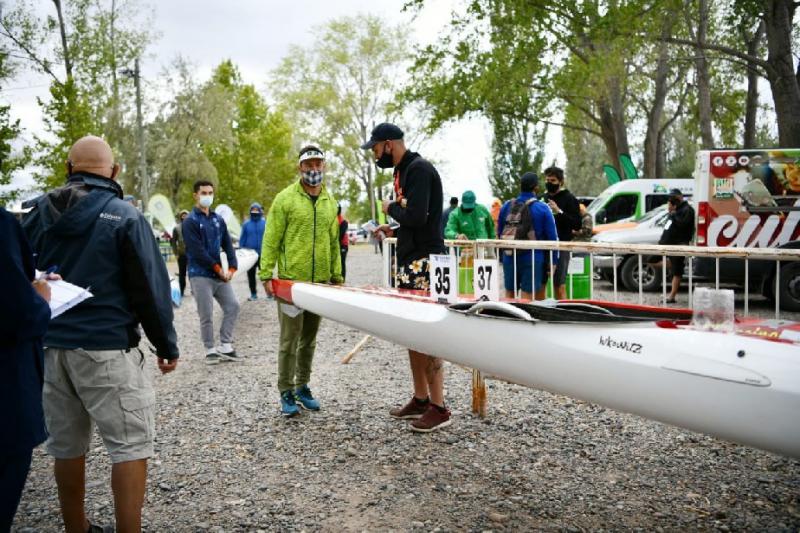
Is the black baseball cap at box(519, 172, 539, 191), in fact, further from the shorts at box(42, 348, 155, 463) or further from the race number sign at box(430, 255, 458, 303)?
the shorts at box(42, 348, 155, 463)

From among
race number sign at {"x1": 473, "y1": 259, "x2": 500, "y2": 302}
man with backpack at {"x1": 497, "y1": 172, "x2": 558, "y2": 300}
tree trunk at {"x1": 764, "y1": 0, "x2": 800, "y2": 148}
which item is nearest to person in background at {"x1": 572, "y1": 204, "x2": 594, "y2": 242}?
man with backpack at {"x1": 497, "y1": 172, "x2": 558, "y2": 300}

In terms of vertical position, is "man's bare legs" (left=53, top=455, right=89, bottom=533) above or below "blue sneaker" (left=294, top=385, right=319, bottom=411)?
above

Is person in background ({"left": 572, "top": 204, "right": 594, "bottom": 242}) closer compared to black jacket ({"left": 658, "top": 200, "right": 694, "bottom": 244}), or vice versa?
person in background ({"left": 572, "top": 204, "right": 594, "bottom": 242})

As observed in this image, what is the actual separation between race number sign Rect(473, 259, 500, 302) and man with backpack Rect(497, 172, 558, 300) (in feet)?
9.55

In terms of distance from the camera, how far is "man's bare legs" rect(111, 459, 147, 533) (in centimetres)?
286

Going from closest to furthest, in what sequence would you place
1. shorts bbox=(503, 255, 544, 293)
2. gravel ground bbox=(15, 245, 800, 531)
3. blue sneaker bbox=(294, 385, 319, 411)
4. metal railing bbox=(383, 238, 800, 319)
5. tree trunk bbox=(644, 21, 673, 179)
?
gravel ground bbox=(15, 245, 800, 531), metal railing bbox=(383, 238, 800, 319), blue sneaker bbox=(294, 385, 319, 411), shorts bbox=(503, 255, 544, 293), tree trunk bbox=(644, 21, 673, 179)

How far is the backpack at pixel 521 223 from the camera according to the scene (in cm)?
783

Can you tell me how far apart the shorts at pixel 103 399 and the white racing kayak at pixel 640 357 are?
1.58 m

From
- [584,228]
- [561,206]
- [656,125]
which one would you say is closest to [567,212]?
[561,206]

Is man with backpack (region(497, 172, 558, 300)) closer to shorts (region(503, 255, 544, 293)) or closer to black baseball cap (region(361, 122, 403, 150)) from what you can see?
shorts (region(503, 255, 544, 293))

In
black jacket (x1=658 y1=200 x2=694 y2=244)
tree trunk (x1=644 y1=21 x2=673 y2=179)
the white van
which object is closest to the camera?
black jacket (x1=658 y1=200 x2=694 y2=244)

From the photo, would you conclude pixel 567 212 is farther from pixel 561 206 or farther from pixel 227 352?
pixel 227 352

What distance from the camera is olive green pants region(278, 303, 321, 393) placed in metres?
5.27

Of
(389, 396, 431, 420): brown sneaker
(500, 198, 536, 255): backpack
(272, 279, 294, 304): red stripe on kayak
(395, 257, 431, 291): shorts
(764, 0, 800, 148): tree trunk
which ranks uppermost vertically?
(764, 0, 800, 148): tree trunk
